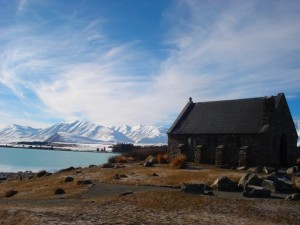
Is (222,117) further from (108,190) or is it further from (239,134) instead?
(108,190)

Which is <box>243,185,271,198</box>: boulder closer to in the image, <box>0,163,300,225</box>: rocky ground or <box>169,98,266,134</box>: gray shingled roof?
<box>0,163,300,225</box>: rocky ground

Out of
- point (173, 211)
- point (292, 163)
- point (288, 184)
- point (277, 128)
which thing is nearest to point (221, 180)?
point (288, 184)

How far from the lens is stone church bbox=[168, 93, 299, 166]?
47531 mm

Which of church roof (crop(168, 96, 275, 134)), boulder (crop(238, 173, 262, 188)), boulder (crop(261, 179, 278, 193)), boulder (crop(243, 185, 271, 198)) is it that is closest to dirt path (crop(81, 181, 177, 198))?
boulder (crop(238, 173, 262, 188))

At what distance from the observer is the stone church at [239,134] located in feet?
156

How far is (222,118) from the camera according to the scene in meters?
53.2

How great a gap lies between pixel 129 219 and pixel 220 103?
40.2 metres

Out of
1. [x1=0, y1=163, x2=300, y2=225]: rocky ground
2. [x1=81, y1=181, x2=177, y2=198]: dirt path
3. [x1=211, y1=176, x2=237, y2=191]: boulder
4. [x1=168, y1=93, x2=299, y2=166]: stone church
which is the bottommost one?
[x1=0, y1=163, x2=300, y2=225]: rocky ground

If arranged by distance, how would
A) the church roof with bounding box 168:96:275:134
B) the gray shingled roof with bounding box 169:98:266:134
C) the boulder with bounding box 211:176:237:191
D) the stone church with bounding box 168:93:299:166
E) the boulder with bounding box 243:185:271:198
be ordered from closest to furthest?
1. the boulder with bounding box 243:185:271:198
2. the boulder with bounding box 211:176:237:191
3. the stone church with bounding box 168:93:299:166
4. the church roof with bounding box 168:96:275:134
5. the gray shingled roof with bounding box 169:98:266:134

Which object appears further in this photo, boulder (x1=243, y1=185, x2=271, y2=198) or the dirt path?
the dirt path

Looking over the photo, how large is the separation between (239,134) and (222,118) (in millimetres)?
4816

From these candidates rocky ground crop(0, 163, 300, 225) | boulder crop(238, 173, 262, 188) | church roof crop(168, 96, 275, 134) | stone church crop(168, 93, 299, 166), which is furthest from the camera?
church roof crop(168, 96, 275, 134)

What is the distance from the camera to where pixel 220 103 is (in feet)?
187

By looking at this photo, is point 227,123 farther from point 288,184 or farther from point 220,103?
point 288,184
